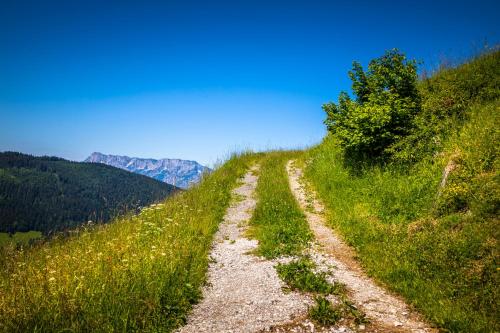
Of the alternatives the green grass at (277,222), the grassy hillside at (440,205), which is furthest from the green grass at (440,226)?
the green grass at (277,222)

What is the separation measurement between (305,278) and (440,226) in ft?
13.3

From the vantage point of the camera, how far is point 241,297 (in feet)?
23.6

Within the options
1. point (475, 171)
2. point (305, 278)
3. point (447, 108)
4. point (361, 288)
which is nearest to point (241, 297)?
point (305, 278)

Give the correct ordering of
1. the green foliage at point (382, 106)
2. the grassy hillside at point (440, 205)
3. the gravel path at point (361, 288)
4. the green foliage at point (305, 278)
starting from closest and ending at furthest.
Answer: the gravel path at point (361, 288) → the grassy hillside at point (440, 205) → the green foliage at point (305, 278) → the green foliage at point (382, 106)

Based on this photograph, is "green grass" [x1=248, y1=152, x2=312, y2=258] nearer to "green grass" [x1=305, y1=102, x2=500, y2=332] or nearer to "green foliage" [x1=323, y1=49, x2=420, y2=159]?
"green grass" [x1=305, y1=102, x2=500, y2=332]

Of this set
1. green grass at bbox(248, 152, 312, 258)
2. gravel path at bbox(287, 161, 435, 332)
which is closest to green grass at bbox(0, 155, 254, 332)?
green grass at bbox(248, 152, 312, 258)

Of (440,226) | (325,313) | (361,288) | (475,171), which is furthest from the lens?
(475,171)

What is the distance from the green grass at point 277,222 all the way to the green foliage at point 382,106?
14.4 ft

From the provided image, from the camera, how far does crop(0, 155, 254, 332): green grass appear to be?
5531 mm

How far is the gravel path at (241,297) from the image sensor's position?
6.11 m

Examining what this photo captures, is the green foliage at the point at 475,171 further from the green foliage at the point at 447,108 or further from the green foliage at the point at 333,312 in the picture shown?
the green foliage at the point at 333,312

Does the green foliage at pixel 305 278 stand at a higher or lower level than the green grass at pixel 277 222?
lower

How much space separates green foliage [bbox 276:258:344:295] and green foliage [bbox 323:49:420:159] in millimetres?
→ 8167

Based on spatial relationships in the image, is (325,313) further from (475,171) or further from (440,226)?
(475,171)
